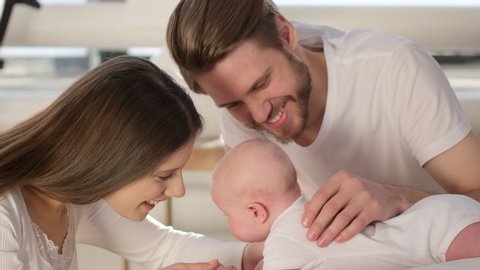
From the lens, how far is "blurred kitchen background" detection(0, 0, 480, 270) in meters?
2.69

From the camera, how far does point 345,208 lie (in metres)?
1.55

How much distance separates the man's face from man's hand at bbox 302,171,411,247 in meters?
0.38

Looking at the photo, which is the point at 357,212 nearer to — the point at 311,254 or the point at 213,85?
the point at 311,254

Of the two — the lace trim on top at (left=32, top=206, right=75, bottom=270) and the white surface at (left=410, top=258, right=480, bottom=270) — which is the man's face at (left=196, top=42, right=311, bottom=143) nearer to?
the lace trim on top at (left=32, top=206, right=75, bottom=270)

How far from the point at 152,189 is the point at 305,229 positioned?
30 cm

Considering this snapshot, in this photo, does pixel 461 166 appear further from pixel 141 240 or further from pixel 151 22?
pixel 151 22

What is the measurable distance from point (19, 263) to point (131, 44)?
1434 millimetres

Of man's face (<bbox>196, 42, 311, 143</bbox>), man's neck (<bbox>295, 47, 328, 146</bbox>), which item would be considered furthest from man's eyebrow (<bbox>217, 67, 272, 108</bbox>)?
man's neck (<bbox>295, 47, 328, 146</bbox>)

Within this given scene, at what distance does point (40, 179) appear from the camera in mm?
1633

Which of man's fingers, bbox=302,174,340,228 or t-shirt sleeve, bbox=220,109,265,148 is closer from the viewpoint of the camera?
man's fingers, bbox=302,174,340,228

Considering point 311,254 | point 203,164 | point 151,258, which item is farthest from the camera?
point 203,164

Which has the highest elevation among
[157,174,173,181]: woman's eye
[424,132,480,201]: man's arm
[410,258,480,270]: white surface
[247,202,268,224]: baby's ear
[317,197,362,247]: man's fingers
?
[410,258,480,270]: white surface

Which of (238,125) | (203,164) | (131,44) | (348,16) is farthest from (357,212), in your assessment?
(131,44)

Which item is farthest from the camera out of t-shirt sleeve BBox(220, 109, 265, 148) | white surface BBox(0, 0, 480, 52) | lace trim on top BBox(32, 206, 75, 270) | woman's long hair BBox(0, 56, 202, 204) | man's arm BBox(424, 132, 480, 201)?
white surface BBox(0, 0, 480, 52)
